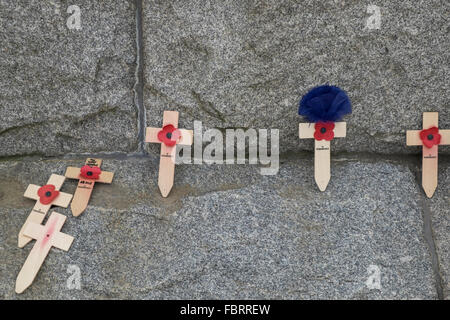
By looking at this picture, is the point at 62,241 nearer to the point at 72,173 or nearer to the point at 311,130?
the point at 72,173

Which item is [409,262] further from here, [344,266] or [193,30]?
[193,30]

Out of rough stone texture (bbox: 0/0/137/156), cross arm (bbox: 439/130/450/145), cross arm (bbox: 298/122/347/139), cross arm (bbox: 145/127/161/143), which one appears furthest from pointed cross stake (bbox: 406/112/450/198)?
rough stone texture (bbox: 0/0/137/156)

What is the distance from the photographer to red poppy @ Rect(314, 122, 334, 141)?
182 cm

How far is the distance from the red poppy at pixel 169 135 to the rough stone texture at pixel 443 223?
0.90 metres

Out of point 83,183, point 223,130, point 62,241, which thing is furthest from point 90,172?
point 223,130

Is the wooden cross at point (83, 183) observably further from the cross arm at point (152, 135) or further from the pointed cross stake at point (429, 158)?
the pointed cross stake at point (429, 158)

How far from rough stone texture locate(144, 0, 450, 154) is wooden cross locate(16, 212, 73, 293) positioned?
507 mm

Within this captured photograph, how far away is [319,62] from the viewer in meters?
1.83

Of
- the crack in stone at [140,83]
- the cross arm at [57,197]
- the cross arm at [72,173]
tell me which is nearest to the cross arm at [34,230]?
the cross arm at [57,197]

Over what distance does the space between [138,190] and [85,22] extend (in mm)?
616

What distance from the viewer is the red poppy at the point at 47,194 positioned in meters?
1.79

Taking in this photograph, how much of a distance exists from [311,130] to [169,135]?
1.64 feet

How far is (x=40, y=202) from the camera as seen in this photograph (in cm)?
179

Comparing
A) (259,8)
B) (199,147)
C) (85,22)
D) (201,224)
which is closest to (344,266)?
(201,224)
